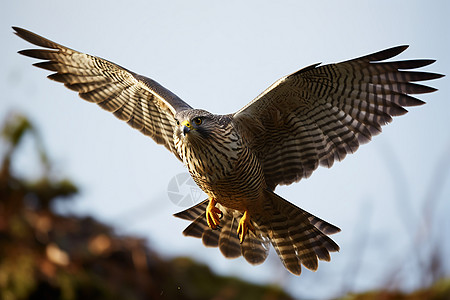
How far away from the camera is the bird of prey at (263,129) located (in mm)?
4164

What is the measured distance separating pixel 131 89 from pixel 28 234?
5148 millimetres

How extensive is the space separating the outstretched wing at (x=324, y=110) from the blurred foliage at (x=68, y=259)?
5.02 metres

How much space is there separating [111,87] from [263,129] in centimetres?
185

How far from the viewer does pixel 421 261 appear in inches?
234

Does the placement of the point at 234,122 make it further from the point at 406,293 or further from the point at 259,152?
the point at 406,293

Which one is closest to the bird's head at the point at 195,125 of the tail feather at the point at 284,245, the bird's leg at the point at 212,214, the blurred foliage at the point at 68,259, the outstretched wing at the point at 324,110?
the outstretched wing at the point at 324,110

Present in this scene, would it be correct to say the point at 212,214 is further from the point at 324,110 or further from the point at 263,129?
the point at 324,110

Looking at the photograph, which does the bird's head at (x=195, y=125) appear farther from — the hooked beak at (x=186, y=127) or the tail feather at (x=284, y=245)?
the tail feather at (x=284, y=245)

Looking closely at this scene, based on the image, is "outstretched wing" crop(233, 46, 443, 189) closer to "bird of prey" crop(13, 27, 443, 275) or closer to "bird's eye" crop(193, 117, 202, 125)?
"bird of prey" crop(13, 27, 443, 275)

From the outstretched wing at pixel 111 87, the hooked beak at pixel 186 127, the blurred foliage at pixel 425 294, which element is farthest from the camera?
the blurred foliage at pixel 425 294

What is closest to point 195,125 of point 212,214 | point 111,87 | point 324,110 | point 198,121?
point 198,121

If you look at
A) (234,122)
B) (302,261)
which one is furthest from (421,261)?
(234,122)

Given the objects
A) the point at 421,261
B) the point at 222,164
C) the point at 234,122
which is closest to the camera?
the point at 222,164

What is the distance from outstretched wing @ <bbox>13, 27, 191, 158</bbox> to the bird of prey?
11 mm
